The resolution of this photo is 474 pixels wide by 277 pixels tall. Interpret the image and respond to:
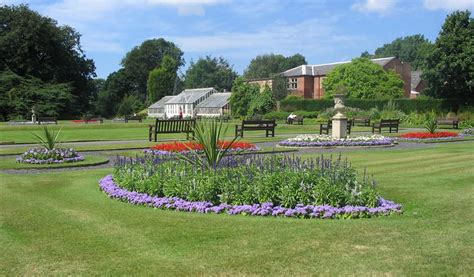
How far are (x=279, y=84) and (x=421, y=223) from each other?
241 feet

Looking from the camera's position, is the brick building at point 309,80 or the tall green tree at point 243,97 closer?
the tall green tree at point 243,97

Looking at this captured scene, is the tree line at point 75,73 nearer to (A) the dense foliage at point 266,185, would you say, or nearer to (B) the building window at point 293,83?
(B) the building window at point 293,83

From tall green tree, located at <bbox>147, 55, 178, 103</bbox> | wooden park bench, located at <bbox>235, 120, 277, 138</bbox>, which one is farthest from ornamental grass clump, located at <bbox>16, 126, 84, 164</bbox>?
tall green tree, located at <bbox>147, 55, 178, 103</bbox>

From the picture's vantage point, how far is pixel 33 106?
5972 centimetres

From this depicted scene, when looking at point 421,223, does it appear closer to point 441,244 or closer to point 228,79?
point 441,244

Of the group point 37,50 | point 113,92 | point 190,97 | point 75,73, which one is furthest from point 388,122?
point 113,92

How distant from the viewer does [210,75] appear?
122688 mm

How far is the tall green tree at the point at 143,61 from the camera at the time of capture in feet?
377

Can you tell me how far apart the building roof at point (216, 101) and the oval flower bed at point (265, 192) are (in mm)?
73598

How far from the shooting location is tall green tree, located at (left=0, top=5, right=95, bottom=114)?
66.1m

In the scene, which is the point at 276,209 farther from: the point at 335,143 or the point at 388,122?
the point at 388,122

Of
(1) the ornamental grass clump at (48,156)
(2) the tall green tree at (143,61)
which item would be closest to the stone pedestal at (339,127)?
(1) the ornamental grass clump at (48,156)

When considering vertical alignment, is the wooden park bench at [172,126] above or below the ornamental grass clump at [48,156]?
above

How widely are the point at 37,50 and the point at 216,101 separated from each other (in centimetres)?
2959
